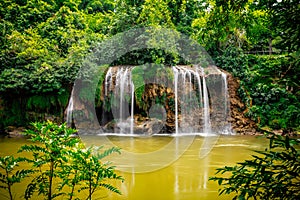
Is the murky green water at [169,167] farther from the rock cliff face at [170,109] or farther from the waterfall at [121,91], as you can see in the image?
Answer: the waterfall at [121,91]

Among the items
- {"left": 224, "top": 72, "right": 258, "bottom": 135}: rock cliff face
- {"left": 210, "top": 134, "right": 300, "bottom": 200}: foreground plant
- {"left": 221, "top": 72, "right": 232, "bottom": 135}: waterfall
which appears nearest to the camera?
{"left": 210, "top": 134, "right": 300, "bottom": 200}: foreground plant

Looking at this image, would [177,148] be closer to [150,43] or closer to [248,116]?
[248,116]

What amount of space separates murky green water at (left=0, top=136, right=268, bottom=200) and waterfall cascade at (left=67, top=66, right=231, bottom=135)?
8.04ft

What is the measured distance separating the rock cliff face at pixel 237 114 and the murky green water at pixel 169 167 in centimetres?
307

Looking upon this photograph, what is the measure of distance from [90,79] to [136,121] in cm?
302

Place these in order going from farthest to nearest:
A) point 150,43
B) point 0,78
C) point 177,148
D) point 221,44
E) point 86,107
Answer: point 221,44 < point 150,43 < point 86,107 < point 0,78 < point 177,148

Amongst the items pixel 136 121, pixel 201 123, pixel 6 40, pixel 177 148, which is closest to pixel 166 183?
pixel 177 148

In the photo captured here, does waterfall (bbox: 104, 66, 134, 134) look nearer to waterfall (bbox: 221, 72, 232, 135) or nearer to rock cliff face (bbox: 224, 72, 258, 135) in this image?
waterfall (bbox: 221, 72, 232, 135)

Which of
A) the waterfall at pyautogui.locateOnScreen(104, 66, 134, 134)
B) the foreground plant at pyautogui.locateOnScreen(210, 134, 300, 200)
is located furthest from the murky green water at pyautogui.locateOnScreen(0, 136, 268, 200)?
the waterfall at pyautogui.locateOnScreen(104, 66, 134, 134)

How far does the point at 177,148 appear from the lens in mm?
8438

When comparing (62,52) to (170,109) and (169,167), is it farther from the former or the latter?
(169,167)

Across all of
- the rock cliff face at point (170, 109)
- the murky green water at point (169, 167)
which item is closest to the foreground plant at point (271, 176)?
the murky green water at point (169, 167)

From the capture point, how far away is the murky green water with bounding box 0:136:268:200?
4.15m

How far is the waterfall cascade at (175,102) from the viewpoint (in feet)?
39.9
